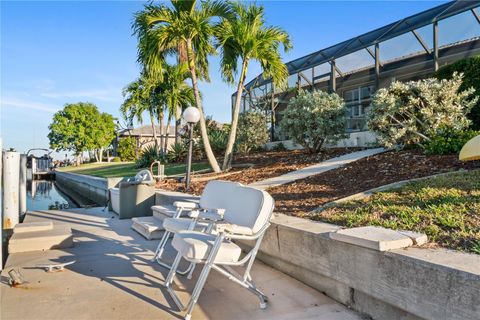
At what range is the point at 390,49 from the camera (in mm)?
11781

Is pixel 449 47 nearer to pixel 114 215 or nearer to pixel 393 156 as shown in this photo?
pixel 393 156

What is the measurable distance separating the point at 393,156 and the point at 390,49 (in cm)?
640

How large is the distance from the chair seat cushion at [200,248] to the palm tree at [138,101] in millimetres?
19512

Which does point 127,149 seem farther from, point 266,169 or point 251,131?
point 266,169

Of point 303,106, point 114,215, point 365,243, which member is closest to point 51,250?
point 114,215

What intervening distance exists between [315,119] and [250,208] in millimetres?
6290

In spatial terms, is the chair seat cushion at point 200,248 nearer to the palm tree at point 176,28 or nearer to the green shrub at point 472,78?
the palm tree at point 176,28

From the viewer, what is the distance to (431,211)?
3373mm

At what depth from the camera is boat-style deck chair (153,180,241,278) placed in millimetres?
3365

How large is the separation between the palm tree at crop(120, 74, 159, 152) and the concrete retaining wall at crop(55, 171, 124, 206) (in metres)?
5.40

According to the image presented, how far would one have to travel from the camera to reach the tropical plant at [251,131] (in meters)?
12.8

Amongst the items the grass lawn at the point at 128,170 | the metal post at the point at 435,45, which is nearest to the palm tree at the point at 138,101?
the grass lawn at the point at 128,170

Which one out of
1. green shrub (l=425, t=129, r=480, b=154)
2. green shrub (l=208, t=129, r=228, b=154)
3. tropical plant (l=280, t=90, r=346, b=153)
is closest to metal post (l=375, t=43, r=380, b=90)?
tropical plant (l=280, t=90, r=346, b=153)

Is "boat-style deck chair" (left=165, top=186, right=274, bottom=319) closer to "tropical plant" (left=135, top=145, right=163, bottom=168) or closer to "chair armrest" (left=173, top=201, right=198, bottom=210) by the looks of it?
"chair armrest" (left=173, top=201, right=198, bottom=210)
